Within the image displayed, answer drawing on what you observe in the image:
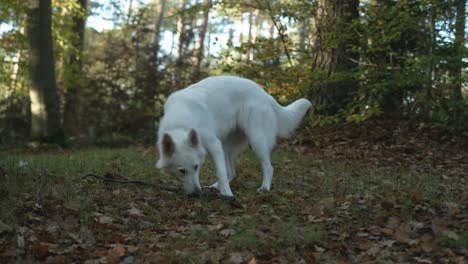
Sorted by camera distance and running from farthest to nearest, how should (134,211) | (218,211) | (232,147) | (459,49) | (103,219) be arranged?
(459,49) < (232,147) < (218,211) < (134,211) < (103,219)

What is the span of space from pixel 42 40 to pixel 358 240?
13.4m

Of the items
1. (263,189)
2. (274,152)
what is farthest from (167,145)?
(274,152)

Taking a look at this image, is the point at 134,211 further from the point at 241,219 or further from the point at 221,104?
the point at 221,104

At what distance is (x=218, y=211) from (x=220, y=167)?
96cm

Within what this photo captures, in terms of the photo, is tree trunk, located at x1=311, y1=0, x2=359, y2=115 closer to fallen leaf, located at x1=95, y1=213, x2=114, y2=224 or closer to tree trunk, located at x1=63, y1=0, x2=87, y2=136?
fallen leaf, located at x1=95, y1=213, x2=114, y2=224

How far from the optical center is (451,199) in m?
5.93

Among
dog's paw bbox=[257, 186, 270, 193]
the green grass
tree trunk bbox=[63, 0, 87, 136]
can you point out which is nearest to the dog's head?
the green grass

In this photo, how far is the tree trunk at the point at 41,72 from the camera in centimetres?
1563

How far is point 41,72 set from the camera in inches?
625

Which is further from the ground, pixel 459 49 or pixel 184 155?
pixel 459 49

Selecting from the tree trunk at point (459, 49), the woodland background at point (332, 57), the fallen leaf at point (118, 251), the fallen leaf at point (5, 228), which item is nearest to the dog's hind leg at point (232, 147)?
the fallen leaf at point (118, 251)

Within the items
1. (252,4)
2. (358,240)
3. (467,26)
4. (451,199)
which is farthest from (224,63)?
(358,240)

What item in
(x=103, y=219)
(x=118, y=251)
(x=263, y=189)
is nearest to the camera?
(x=118, y=251)

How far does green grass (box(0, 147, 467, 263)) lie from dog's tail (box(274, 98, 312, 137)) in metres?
0.74
